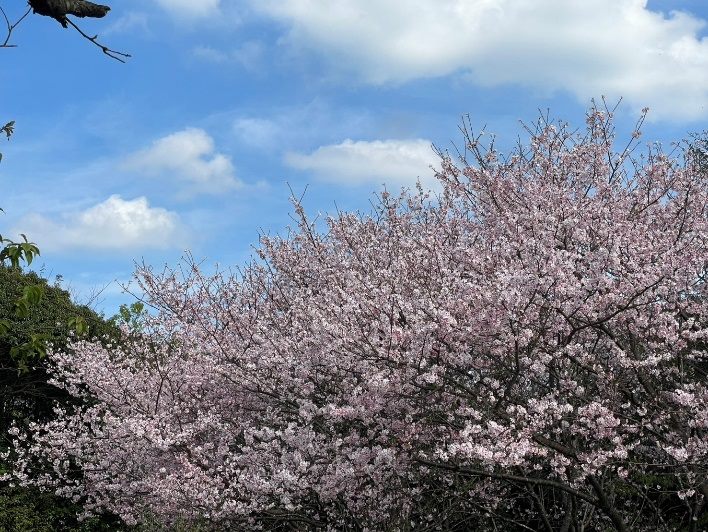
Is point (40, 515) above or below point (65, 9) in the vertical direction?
below

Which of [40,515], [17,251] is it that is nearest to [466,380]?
[17,251]

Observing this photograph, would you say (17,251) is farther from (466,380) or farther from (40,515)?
(40,515)

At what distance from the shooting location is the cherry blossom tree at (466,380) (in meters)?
6.61

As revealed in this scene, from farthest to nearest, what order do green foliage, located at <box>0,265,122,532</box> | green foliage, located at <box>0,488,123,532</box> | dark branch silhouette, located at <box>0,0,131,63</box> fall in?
green foliage, located at <box>0,265,122,532</box> < green foliage, located at <box>0,488,123,532</box> < dark branch silhouette, located at <box>0,0,131,63</box>

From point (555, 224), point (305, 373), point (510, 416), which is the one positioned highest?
point (555, 224)

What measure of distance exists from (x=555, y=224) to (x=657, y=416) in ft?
6.70

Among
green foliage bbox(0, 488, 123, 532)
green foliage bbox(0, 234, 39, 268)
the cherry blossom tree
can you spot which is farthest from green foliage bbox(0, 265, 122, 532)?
green foliage bbox(0, 234, 39, 268)

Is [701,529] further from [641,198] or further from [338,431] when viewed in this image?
[338,431]

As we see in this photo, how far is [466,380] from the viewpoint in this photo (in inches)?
295

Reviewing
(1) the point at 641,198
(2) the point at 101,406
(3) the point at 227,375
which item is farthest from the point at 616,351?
(2) the point at 101,406

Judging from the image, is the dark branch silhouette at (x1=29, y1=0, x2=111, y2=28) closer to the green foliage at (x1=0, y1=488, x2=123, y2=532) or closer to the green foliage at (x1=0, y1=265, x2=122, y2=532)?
the green foliage at (x1=0, y1=265, x2=122, y2=532)

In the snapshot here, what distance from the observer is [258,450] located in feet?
28.0

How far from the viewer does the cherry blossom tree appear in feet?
21.7

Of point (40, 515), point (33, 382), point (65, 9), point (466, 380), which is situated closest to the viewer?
point (65, 9)
